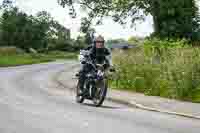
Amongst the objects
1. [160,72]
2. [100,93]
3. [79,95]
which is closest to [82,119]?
[100,93]

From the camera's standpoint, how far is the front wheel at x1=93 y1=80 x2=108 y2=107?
54.5 feet

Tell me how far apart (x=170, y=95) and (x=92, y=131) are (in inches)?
321

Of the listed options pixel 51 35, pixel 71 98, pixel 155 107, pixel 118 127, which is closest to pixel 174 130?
pixel 118 127

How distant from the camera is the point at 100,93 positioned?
16875mm

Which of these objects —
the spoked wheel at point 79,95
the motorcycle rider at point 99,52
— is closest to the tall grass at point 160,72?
the spoked wheel at point 79,95

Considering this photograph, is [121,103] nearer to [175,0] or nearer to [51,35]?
[175,0]

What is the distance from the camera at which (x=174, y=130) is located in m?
11.6

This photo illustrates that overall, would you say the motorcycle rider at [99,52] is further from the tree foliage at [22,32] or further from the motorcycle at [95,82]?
the tree foliage at [22,32]

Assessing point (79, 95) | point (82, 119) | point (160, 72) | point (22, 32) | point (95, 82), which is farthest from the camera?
point (22, 32)

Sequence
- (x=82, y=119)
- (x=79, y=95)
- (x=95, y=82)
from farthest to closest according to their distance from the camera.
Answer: (x=79, y=95)
(x=95, y=82)
(x=82, y=119)

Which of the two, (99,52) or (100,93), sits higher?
(99,52)

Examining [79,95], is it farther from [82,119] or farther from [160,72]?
[82,119]

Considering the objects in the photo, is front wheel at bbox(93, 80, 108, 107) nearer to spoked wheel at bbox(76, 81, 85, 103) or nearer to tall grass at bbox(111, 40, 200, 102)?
spoked wheel at bbox(76, 81, 85, 103)

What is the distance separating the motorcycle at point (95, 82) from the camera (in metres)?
16.7
